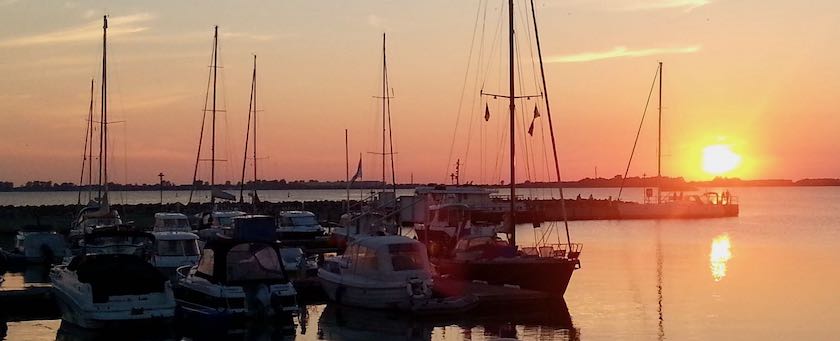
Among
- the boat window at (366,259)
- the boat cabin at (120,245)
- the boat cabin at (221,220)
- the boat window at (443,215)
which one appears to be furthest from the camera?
the boat cabin at (221,220)

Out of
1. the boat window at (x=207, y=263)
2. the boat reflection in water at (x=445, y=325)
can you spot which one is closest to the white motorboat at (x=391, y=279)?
the boat reflection in water at (x=445, y=325)

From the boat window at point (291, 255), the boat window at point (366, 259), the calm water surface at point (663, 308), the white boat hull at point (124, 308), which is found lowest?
the calm water surface at point (663, 308)

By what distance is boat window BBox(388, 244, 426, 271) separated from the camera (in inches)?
1077

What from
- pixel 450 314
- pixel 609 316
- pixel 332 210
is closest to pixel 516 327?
pixel 450 314

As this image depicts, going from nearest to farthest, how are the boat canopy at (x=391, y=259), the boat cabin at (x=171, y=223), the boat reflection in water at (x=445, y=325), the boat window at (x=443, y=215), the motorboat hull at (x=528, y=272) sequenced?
the boat reflection in water at (x=445, y=325) < the boat canopy at (x=391, y=259) < the motorboat hull at (x=528, y=272) < the boat window at (x=443, y=215) < the boat cabin at (x=171, y=223)

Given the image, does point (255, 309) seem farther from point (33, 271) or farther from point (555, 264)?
point (33, 271)

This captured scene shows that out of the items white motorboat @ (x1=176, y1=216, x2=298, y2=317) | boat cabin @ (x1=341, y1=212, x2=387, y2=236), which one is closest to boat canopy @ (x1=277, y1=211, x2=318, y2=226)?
boat cabin @ (x1=341, y1=212, x2=387, y2=236)

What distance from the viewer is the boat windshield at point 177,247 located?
110 feet

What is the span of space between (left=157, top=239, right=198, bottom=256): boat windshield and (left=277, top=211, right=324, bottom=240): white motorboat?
15929mm

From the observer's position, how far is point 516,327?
26297mm

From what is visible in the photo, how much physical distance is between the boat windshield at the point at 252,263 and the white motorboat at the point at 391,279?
3.38 metres

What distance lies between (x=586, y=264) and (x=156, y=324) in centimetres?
2775

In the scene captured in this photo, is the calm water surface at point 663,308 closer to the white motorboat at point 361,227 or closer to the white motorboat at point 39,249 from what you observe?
the white motorboat at point 39,249

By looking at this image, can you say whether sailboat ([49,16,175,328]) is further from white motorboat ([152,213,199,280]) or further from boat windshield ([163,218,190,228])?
boat windshield ([163,218,190,228])
